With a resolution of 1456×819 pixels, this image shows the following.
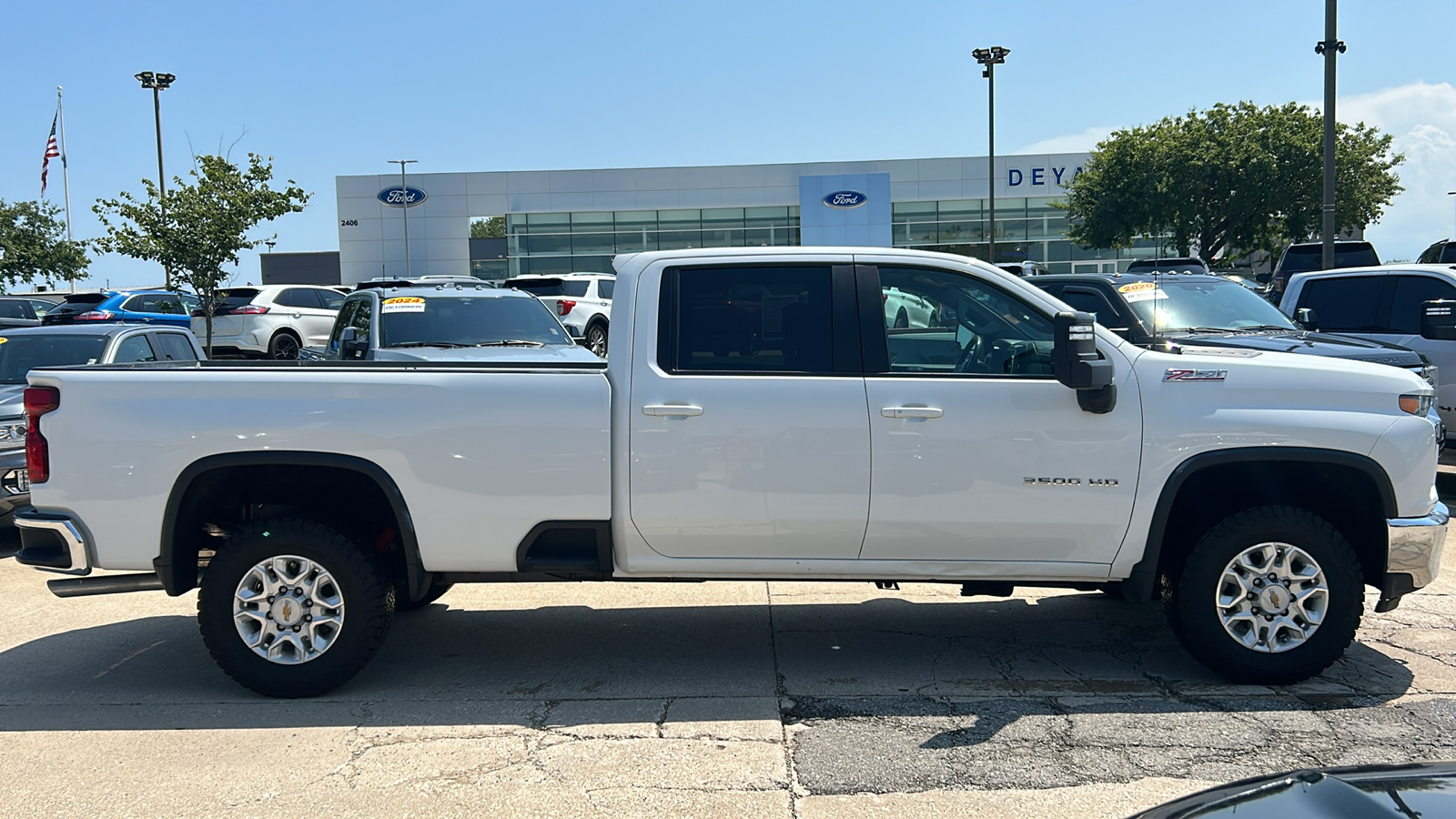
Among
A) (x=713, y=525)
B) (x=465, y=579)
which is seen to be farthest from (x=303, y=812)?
(x=713, y=525)

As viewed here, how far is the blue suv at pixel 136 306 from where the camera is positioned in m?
21.0

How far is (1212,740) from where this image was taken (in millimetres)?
4543

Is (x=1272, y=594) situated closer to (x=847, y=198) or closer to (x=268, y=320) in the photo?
(x=268, y=320)

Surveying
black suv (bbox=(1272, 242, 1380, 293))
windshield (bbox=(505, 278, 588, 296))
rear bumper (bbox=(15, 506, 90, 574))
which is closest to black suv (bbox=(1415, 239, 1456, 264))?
black suv (bbox=(1272, 242, 1380, 293))

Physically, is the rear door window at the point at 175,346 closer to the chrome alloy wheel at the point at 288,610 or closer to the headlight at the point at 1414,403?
the chrome alloy wheel at the point at 288,610

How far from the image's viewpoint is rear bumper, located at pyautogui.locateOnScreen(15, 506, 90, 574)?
501cm

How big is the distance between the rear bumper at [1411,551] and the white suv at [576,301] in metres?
18.8

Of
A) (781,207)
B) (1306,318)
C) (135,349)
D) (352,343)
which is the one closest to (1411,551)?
(1306,318)

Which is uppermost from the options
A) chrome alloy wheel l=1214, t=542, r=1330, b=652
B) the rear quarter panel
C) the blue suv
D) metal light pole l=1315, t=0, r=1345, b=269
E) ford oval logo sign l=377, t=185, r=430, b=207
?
ford oval logo sign l=377, t=185, r=430, b=207

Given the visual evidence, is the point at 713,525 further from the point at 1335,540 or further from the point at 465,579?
the point at 1335,540

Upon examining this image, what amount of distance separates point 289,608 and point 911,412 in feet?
9.39

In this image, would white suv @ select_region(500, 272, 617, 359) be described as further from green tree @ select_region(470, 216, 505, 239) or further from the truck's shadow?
green tree @ select_region(470, 216, 505, 239)

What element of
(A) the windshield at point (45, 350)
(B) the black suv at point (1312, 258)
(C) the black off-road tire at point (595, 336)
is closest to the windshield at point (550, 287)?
(C) the black off-road tire at point (595, 336)

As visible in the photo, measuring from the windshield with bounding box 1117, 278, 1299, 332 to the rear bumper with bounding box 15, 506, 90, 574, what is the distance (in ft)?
27.1
